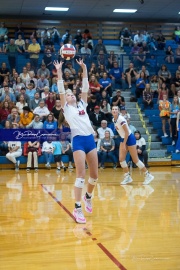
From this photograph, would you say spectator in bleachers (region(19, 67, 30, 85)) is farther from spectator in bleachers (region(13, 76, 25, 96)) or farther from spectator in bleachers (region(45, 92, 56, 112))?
spectator in bleachers (region(45, 92, 56, 112))

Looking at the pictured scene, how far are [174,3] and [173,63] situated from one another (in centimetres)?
342

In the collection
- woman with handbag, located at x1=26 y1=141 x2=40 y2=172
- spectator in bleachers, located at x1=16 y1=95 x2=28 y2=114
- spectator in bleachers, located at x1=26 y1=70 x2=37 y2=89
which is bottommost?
woman with handbag, located at x1=26 y1=141 x2=40 y2=172

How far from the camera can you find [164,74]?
80.3ft

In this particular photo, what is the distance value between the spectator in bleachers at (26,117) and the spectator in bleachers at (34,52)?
4453 millimetres

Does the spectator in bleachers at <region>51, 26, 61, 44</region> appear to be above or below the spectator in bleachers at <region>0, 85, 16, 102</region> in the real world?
above

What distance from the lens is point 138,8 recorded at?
1110 inches

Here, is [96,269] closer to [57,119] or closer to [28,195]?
[28,195]

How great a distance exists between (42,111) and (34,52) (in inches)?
226

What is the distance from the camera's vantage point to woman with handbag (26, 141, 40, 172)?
18.4 meters

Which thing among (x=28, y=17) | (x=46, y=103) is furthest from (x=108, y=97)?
(x=28, y=17)

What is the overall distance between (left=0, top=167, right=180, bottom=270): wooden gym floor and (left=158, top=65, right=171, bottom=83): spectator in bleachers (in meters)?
11.5

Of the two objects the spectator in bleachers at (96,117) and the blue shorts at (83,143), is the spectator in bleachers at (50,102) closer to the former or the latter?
the spectator in bleachers at (96,117)

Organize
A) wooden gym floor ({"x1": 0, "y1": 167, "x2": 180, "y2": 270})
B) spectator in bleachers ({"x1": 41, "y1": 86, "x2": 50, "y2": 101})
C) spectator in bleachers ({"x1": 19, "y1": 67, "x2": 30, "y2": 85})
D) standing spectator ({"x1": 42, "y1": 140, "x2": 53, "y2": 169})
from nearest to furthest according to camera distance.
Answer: wooden gym floor ({"x1": 0, "y1": 167, "x2": 180, "y2": 270}) < standing spectator ({"x1": 42, "y1": 140, "x2": 53, "y2": 169}) < spectator in bleachers ({"x1": 41, "y1": 86, "x2": 50, "y2": 101}) < spectator in bleachers ({"x1": 19, "y1": 67, "x2": 30, "y2": 85})

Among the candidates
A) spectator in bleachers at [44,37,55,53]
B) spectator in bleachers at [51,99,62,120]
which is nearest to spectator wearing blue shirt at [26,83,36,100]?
spectator in bleachers at [51,99,62,120]
